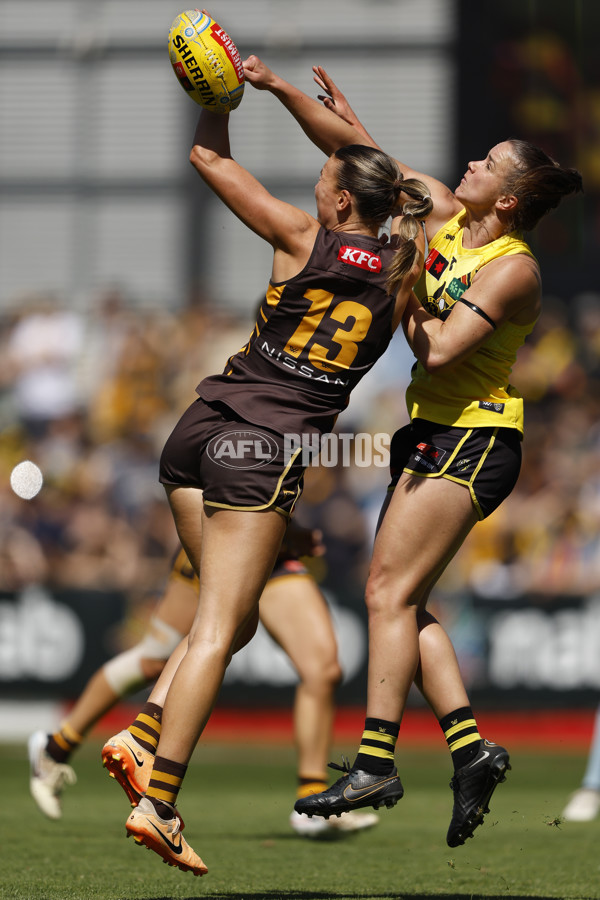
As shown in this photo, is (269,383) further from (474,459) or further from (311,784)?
(311,784)

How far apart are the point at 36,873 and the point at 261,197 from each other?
288cm

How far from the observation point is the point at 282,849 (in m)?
6.34

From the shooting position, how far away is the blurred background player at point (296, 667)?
264 inches

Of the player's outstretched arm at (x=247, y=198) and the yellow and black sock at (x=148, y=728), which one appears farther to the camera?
the yellow and black sock at (x=148, y=728)

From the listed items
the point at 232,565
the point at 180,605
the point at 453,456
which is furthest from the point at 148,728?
the point at 180,605

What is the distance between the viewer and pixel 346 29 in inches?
701

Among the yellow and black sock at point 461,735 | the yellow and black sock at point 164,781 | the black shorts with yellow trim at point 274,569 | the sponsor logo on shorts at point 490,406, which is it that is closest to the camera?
the yellow and black sock at point 164,781

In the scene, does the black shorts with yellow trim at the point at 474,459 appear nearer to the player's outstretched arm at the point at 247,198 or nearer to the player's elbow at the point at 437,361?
the player's elbow at the point at 437,361

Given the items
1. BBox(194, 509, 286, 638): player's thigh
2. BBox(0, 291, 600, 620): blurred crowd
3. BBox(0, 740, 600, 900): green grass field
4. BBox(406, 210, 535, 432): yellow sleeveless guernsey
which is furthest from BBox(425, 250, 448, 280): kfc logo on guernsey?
BBox(0, 291, 600, 620): blurred crowd

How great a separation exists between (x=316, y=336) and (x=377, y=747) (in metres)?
1.54

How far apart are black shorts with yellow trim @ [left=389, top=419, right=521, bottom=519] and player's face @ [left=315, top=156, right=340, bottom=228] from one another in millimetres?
873

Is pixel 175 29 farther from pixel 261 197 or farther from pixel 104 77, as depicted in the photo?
pixel 104 77

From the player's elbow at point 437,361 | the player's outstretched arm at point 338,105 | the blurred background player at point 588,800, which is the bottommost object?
the blurred background player at point 588,800

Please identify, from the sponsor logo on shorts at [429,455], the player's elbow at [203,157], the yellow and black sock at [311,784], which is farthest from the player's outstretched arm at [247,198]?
the yellow and black sock at [311,784]
